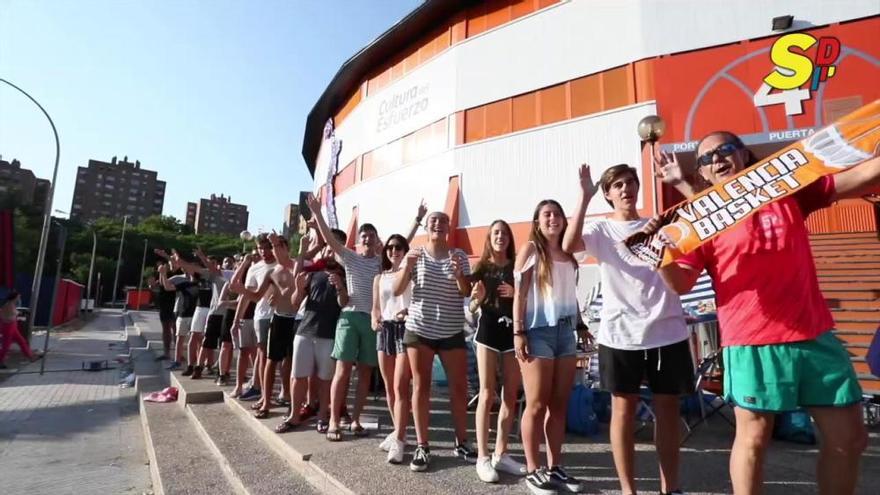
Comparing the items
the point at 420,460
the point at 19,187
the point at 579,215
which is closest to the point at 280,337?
the point at 420,460

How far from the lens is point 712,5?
435 inches

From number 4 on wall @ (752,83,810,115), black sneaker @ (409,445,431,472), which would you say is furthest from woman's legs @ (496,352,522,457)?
number 4 on wall @ (752,83,810,115)

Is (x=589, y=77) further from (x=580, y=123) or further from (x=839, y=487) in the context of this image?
(x=839, y=487)

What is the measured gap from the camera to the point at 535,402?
8.85 ft

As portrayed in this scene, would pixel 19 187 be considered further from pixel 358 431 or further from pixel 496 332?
pixel 496 332

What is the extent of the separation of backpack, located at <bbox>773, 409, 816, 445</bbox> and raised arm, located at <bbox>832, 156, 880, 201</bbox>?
313 centimetres

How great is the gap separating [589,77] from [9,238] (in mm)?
14045

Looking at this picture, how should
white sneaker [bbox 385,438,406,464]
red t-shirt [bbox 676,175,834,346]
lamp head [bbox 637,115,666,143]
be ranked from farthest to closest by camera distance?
lamp head [bbox 637,115,666,143] → white sneaker [bbox 385,438,406,464] → red t-shirt [bbox 676,175,834,346]

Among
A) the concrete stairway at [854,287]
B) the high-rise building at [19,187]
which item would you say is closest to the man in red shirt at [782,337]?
the concrete stairway at [854,287]

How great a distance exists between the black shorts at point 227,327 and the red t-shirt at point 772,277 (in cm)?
623

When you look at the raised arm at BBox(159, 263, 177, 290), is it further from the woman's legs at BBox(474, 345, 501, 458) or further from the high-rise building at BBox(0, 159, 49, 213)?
the high-rise building at BBox(0, 159, 49, 213)

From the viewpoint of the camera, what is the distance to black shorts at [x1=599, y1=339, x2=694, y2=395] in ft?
7.56

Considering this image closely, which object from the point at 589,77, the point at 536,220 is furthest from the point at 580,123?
the point at 536,220

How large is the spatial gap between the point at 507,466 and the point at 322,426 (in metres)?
1.82
